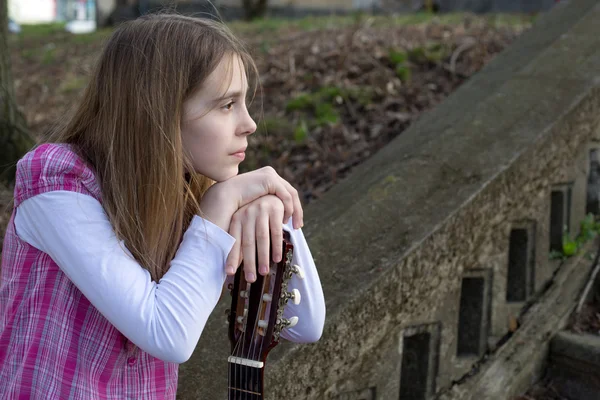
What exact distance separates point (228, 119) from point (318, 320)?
0.61 metres

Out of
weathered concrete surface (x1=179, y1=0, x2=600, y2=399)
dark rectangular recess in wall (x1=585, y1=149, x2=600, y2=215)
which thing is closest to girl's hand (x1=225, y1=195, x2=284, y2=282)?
weathered concrete surface (x1=179, y1=0, x2=600, y2=399)

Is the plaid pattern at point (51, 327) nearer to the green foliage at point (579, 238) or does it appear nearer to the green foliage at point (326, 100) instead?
the green foliage at point (579, 238)

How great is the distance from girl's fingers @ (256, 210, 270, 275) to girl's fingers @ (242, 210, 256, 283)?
0.01m

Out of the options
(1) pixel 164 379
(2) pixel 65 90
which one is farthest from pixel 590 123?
(2) pixel 65 90

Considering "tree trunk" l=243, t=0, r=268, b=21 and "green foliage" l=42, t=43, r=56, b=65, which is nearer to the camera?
"green foliage" l=42, t=43, r=56, b=65

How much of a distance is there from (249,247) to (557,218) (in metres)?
1.99

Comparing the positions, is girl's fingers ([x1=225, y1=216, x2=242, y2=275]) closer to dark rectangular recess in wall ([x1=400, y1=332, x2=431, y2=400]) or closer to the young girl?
the young girl

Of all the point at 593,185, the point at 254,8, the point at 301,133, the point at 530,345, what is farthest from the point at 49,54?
the point at 530,345

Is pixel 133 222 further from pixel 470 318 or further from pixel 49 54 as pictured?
pixel 49 54

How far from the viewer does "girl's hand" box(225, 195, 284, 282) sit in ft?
6.06

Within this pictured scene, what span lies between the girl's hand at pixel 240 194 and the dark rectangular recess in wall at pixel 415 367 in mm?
1161

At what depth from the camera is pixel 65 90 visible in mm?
7348

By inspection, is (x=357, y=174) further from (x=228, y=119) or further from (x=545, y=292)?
(x=228, y=119)

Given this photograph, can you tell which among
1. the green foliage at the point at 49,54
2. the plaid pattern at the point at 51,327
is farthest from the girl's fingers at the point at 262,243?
the green foliage at the point at 49,54
